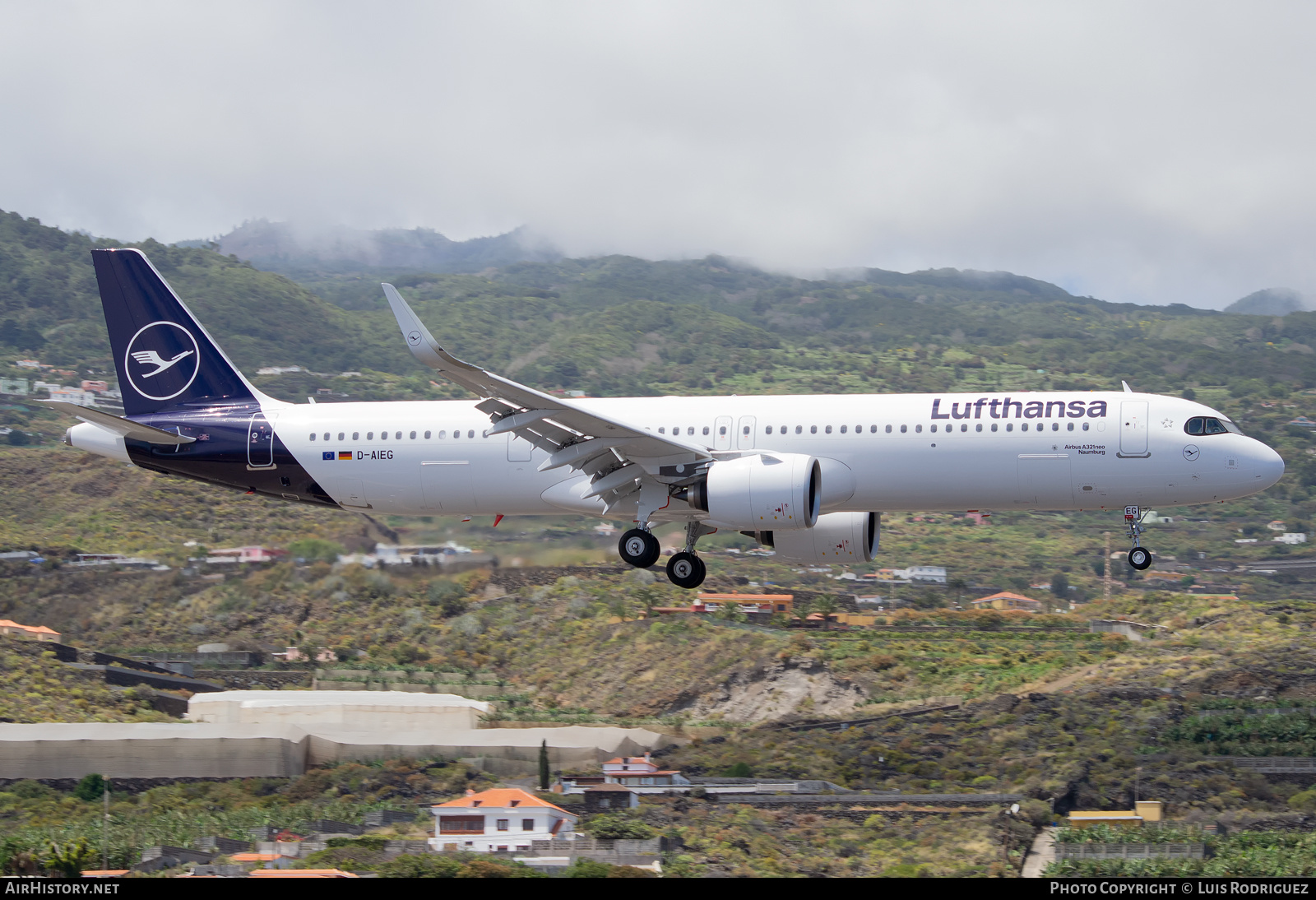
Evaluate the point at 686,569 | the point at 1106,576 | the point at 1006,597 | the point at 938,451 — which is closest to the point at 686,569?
the point at 686,569

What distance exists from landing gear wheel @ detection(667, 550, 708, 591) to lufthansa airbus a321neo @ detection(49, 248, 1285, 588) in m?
0.05

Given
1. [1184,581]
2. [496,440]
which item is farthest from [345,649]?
[1184,581]

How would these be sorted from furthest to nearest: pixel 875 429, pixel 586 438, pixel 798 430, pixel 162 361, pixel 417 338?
1. pixel 162 361
2. pixel 798 430
3. pixel 586 438
4. pixel 875 429
5. pixel 417 338

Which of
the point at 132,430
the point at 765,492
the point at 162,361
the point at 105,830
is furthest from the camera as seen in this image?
the point at 105,830

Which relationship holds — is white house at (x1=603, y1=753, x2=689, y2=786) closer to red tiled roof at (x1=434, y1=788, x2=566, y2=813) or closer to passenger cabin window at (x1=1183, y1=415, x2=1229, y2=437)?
red tiled roof at (x1=434, y1=788, x2=566, y2=813)

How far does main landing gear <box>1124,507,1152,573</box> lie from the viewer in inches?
1237

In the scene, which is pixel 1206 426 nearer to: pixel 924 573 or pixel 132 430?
pixel 132 430

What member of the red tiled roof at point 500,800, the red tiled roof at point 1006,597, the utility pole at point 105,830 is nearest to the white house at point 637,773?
the red tiled roof at point 500,800

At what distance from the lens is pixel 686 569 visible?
33375 mm

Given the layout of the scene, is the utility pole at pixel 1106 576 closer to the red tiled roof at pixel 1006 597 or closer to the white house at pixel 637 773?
the red tiled roof at pixel 1006 597

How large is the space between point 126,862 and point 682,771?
25.3 metres

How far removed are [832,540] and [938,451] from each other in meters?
5.70

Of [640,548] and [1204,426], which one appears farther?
[640,548]

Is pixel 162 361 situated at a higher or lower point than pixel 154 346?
lower
